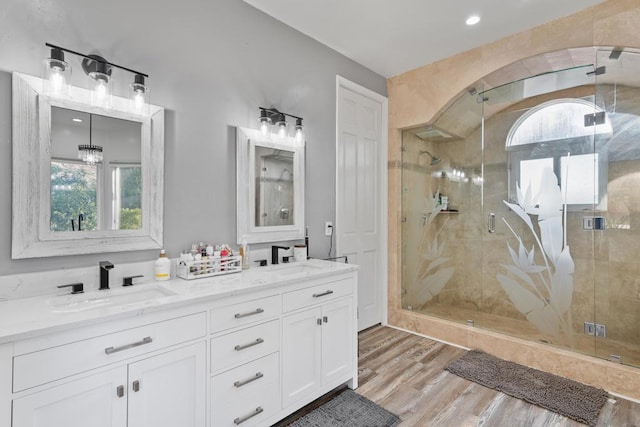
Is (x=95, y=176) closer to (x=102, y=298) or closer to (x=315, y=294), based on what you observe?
(x=102, y=298)

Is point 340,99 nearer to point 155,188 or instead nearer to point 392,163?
point 392,163

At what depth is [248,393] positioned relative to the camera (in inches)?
66.1

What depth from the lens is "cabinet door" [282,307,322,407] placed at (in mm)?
1866

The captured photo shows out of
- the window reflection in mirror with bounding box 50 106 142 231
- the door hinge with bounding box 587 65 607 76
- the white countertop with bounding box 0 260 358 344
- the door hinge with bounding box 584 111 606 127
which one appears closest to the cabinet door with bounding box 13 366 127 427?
the white countertop with bounding box 0 260 358 344

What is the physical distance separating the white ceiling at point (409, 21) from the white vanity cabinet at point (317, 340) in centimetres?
209

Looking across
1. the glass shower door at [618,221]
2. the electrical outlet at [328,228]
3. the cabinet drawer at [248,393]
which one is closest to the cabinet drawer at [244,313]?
the cabinet drawer at [248,393]

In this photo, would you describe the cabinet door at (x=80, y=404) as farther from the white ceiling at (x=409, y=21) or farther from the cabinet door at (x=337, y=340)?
the white ceiling at (x=409, y=21)

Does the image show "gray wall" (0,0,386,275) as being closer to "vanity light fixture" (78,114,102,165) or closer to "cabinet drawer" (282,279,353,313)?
"vanity light fixture" (78,114,102,165)

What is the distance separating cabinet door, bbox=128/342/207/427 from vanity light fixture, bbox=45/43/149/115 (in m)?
1.35

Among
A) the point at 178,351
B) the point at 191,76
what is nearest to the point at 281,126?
the point at 191,76

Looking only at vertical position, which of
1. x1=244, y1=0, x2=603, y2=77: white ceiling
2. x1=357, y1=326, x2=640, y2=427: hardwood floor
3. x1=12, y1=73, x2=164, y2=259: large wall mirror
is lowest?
x1=357, y1=326, x2=640, y2=427: hardwood floor

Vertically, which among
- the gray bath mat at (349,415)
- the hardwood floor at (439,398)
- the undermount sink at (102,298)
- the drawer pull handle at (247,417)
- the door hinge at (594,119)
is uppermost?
the door hinge at (594,119)

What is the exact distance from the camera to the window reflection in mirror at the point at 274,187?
237cm

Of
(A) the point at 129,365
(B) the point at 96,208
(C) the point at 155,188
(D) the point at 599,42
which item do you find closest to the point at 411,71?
(D) the point at 599,42
